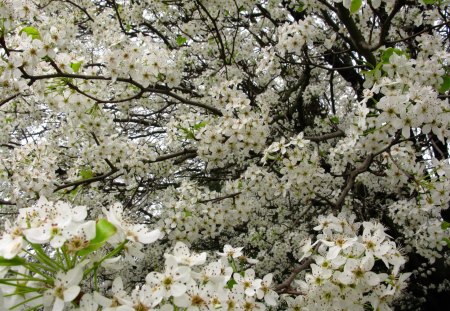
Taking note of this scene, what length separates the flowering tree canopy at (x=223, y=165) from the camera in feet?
5.60

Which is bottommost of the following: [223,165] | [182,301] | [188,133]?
[182,301]

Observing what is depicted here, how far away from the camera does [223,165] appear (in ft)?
16.1

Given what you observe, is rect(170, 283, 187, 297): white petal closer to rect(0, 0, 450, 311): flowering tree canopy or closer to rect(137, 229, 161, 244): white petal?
rect(0, 0, 450, 311): flowering tree canopy

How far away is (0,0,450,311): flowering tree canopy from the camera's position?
1.71m

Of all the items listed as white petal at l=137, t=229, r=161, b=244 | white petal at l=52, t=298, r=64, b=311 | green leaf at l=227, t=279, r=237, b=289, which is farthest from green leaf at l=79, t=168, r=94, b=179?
white petal at l=52, t=298, r=64, b=311

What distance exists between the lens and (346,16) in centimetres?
408

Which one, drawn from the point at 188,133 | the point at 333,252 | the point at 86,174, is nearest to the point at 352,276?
the point at 333,252

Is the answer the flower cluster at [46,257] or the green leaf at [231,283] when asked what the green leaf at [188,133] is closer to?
the green leaf at [231,283]

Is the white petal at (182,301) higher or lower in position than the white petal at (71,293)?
lower

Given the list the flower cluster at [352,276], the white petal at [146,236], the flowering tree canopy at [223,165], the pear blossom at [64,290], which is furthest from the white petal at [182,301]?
the flower cluster at [352,276]

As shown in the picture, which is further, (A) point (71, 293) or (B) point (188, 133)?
(B) point (188, 133)

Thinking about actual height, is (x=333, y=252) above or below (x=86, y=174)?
below

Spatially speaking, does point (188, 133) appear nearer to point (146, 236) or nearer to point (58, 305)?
point (146, 236)

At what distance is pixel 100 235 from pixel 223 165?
11.3ft
